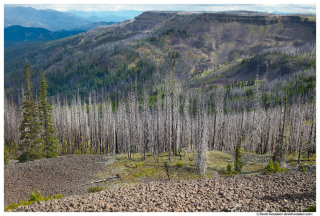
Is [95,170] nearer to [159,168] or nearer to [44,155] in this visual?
[159,168]

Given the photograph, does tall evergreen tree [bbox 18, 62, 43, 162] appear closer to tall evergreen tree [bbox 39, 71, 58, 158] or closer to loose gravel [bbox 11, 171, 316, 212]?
tall evergreen tree [bbox 39, 71, 58, 158]

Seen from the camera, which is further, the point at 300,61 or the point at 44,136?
the point at 300,61

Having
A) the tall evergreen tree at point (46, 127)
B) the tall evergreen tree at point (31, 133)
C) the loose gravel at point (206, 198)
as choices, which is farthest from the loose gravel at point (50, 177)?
the loose gravel at point (206, 198)

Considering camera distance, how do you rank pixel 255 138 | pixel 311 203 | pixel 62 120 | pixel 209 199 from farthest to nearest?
pixel 62 120
pixel 255 138
pixel 209 199
pixel 311 203

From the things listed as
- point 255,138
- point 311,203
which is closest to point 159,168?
point 311,203

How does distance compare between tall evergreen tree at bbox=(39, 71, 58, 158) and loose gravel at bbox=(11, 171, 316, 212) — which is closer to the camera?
loose gravel at bbox=(11, 171, 316, 212)

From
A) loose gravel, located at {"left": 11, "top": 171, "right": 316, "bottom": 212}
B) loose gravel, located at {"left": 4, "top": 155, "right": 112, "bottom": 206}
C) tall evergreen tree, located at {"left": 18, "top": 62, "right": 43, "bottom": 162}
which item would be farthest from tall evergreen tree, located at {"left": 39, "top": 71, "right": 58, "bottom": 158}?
loose gravel, located at {"left": 11, "top": 171, "right": 316, "bottom": 212}

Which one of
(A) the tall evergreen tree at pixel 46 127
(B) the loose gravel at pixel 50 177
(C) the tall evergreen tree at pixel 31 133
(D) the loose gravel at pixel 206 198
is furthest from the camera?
(A) the tall evergreen tree at pixel 46 127

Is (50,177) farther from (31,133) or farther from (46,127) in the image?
(46,127)

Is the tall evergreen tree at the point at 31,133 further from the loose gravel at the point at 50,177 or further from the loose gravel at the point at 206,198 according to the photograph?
the loose gravel at the point at 206,198
